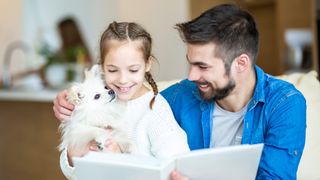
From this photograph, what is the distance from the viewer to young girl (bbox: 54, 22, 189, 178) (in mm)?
1226

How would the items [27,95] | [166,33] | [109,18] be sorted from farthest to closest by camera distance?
[109,18], [166,33], [27,95]

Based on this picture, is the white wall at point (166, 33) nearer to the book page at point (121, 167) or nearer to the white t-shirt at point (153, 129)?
the white t-shirt at point (153, 129)

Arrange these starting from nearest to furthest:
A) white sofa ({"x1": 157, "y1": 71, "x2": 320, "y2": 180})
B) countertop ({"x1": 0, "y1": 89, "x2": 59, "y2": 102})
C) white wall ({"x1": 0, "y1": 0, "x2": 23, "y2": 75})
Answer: white sofa ({"x1": 157, "y1": 71, "x2": 320, "y2": 180}) < countertop ({"x1": 0, "y1": 89, "x2": 59, "y2": 102}) < white wall ({"x1": 0, "y1": 0, "x2": 23, "y2": 75})

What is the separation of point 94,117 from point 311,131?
2.87ft

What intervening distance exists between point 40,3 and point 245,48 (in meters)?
3.76

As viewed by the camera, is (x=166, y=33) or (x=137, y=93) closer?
(x=137, y=93)

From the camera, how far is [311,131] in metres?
1.68

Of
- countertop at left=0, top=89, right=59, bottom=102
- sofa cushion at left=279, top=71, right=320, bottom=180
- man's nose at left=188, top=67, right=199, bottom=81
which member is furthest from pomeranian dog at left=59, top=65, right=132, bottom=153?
countertop at left=0, top=89, right=59, bottom=102

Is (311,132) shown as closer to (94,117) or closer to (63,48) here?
(94,117)

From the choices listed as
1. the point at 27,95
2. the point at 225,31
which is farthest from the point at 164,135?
the point at 27,95

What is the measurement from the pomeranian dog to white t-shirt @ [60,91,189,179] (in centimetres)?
3

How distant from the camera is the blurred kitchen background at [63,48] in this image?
3.08 meters

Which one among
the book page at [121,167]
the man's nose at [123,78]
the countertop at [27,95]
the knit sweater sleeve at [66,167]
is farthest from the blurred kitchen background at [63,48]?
the book page at [121,167]

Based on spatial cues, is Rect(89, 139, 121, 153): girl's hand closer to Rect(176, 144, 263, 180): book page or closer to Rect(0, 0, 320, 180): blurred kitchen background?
Rect(176, 144, 263, 180): book page
